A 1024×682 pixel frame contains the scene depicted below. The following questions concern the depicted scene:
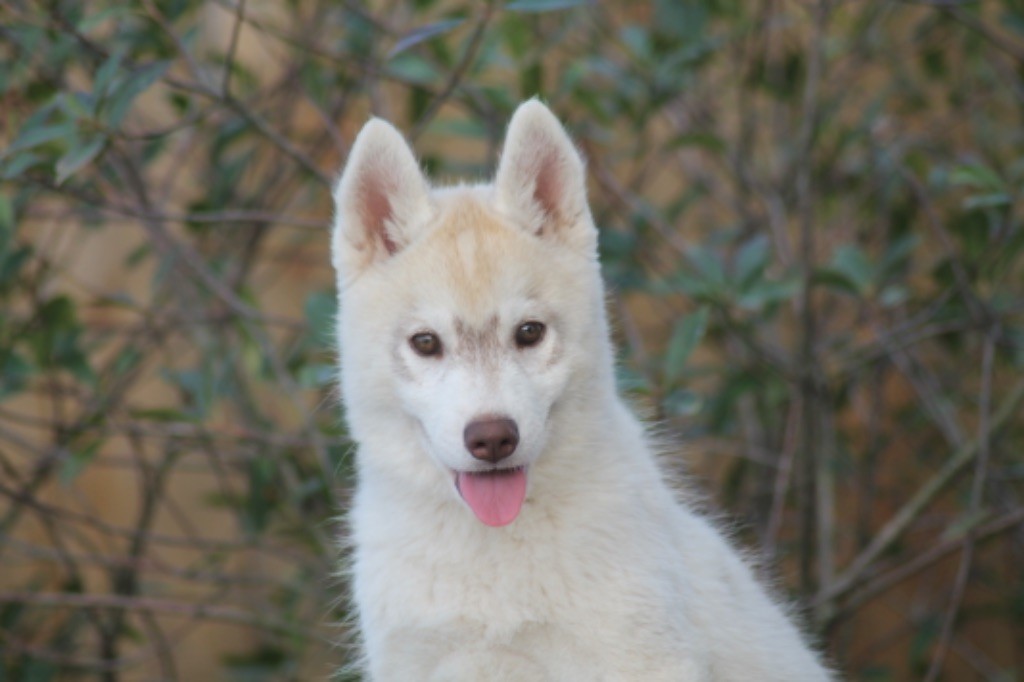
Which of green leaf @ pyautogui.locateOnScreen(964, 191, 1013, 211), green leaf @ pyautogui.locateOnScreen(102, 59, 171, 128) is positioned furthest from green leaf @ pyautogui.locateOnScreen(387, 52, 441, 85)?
green leaf @ pyautogui.locateOnScreen(964, 191, 1013, 211)

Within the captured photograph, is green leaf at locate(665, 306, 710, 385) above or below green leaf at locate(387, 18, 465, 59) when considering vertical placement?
below

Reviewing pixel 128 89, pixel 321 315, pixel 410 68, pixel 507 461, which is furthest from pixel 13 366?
pixel 507 461

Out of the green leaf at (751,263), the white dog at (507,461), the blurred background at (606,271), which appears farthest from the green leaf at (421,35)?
the green leaf at (751,263)

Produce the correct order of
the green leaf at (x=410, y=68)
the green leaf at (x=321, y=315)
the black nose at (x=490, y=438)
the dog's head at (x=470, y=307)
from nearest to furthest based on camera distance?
the black nose at (x=490, y=438)
the dog's head at (x=470, y=307)
the green leaf at (x=321, y=315)
the green leaf at (x=410, y=68)

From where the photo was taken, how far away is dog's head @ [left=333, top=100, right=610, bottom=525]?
2646mm

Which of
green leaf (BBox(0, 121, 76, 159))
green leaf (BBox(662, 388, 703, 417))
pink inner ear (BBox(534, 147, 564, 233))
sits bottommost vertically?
green leaf (BBox(662, 388, 703, 417))

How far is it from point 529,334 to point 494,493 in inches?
13.2

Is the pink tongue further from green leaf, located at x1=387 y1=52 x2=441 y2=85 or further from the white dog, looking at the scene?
green leaf, located at x1=387 y1=52 x2=441 y2=85

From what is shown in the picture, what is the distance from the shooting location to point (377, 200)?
2920mm

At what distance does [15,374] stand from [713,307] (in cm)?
208

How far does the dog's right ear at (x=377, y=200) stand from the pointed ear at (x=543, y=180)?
0.19 metres

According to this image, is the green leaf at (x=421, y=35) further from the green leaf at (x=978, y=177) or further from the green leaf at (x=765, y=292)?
the green leaf at (x=978, y=177)

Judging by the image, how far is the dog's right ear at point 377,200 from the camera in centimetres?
284

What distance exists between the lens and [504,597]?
2662 millimetres
